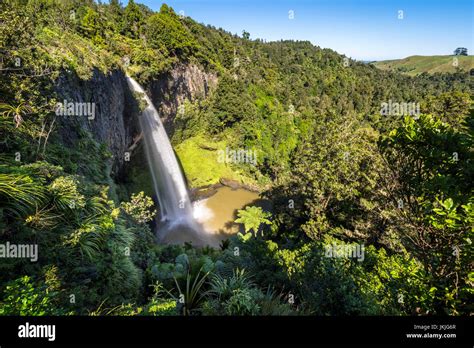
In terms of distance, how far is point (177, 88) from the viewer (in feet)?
113

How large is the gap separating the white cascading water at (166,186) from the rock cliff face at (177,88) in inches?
110

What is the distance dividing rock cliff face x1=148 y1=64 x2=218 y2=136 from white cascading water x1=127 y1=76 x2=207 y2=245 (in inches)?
110

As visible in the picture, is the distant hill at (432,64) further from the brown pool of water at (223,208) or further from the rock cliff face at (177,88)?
the brown pool of water at (223,208)

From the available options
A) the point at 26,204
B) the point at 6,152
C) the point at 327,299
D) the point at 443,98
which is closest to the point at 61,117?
the point at 6,152

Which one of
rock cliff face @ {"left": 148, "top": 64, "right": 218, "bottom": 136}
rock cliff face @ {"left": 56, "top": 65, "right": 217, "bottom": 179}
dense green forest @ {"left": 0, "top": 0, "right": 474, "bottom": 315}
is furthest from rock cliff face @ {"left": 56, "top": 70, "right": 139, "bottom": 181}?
rock cliff face @ {"left": 148, "top": 64, "right": 218, "bottom": 136}

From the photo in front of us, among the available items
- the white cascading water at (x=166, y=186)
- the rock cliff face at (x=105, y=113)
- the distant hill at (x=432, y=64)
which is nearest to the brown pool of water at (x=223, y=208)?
the white cascading water at (x=166, y=186)

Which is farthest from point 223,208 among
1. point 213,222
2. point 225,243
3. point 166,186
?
point 225,243

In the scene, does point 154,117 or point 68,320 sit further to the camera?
point 154,117

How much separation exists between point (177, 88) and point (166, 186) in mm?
13912

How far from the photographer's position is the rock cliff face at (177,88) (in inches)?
1197

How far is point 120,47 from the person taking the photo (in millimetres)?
25766

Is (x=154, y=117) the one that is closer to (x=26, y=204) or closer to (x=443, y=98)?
(x=26, y=204)

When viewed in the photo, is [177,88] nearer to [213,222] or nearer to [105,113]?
[213,222]

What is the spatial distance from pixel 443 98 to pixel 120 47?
137 feet
